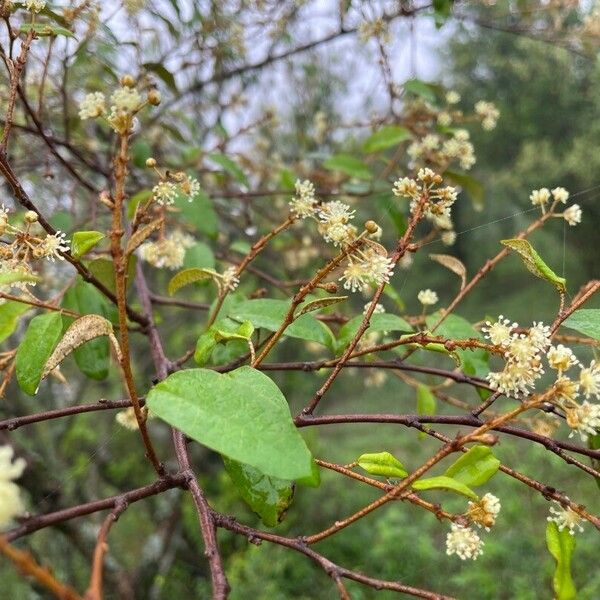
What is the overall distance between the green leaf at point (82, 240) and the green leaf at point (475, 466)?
326 mm

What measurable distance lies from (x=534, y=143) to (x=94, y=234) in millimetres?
4706

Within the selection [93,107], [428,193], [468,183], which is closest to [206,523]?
[428,193]

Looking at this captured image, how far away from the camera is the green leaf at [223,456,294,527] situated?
1.34 feet

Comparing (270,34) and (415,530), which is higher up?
(270,34)

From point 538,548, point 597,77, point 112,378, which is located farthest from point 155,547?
point 597,77

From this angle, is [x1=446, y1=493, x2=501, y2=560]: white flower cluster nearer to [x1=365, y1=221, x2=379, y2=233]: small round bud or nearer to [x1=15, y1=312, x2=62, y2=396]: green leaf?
[x1=365, y1=221, x2=379, y2=233]: small round bud

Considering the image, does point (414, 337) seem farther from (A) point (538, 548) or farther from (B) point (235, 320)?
(A) point (538, 548)

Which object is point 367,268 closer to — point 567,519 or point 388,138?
point 567,519

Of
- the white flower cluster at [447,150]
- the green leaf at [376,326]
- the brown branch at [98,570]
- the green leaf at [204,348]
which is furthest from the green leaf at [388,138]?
the brown branch at [98,570]

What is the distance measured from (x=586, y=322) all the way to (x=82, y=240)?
1.34ft

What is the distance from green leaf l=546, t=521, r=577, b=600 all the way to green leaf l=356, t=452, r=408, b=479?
11 cm

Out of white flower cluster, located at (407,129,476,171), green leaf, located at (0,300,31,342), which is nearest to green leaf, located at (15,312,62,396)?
green leaf, located at (0,300,31,342)

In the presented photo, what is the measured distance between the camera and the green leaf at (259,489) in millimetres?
410

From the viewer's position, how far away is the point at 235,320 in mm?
543
